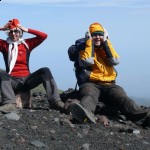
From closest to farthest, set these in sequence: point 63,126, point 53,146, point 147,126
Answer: point 53,146, point 63,126, point 147,126

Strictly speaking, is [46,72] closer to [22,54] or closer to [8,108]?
[22,54]

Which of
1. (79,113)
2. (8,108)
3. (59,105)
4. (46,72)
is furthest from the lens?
(46,72)

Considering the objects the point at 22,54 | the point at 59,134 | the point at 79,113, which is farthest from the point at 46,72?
the point at 59,134

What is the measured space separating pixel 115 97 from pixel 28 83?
7.31 ft

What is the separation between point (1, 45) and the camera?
13609 millimetres

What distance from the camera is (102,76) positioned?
13375mm

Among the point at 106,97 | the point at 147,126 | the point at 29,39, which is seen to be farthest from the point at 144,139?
the point at 29,39

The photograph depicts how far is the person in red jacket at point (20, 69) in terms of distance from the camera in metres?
13.0

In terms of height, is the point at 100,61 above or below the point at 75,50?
below

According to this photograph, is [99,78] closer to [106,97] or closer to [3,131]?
[106,97]

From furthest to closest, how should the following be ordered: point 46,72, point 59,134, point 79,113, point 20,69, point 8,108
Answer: point 20,69 → point 46,72 → point 8,108 → point 79,113 → point 59,134

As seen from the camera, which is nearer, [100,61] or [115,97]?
[115,97]

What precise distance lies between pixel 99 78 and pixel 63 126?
227cm

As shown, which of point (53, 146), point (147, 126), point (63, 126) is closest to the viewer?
point (53, 146)
